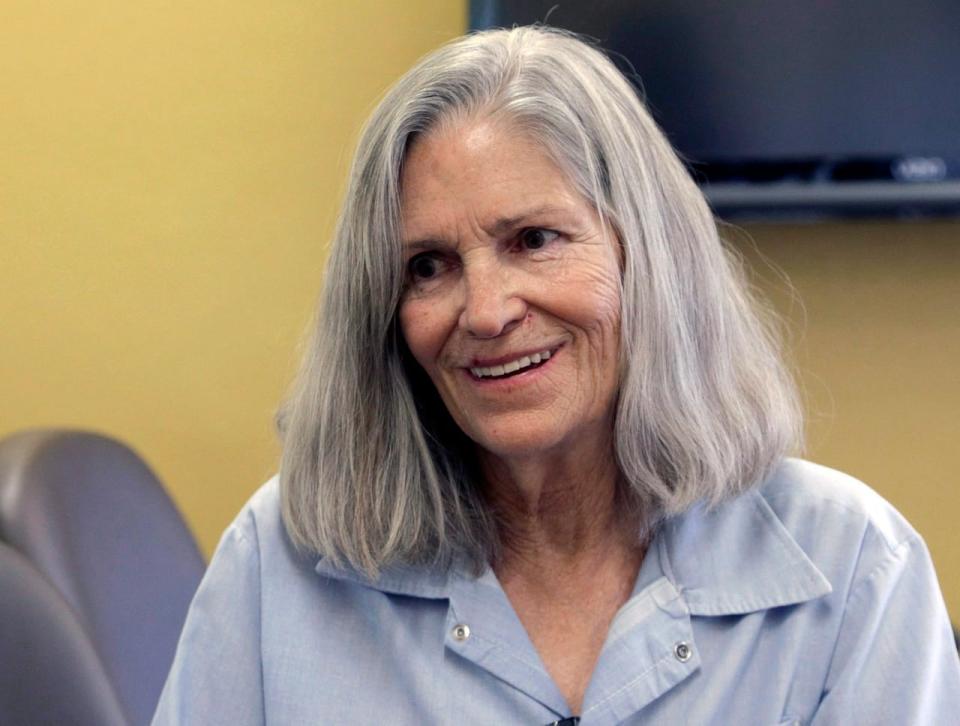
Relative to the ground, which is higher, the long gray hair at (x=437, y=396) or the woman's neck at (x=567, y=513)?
the long gray hair at (x=437, y=396)

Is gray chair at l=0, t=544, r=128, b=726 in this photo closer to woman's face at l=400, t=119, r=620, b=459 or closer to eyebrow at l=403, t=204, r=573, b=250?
woman's face at l=400, t=119, r=620, b=459

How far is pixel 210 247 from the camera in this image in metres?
2.28

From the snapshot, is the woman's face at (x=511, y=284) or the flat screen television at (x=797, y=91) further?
the flat screen television at (x=797, y=91)

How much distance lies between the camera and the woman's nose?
130cm

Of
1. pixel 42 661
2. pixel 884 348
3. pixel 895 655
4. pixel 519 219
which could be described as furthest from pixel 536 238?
pixel 884 348

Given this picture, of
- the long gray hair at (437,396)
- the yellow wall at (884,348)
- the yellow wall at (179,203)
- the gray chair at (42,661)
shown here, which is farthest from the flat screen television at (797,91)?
the gray chair at (42,661)

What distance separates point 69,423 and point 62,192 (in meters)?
0.37

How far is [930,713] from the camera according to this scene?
1.30 m

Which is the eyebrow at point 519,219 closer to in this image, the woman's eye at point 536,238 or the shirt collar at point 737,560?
the woman's eye at point 536,238

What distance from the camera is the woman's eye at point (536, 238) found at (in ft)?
4.37

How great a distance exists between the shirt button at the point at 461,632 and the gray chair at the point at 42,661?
46 centimetres

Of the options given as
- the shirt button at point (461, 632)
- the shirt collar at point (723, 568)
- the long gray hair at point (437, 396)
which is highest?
the long gray hair at point (437, 396)

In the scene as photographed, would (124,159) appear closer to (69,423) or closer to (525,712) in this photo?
(69,423)

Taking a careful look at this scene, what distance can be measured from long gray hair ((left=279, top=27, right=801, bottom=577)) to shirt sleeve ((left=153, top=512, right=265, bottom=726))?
8 centimetres
